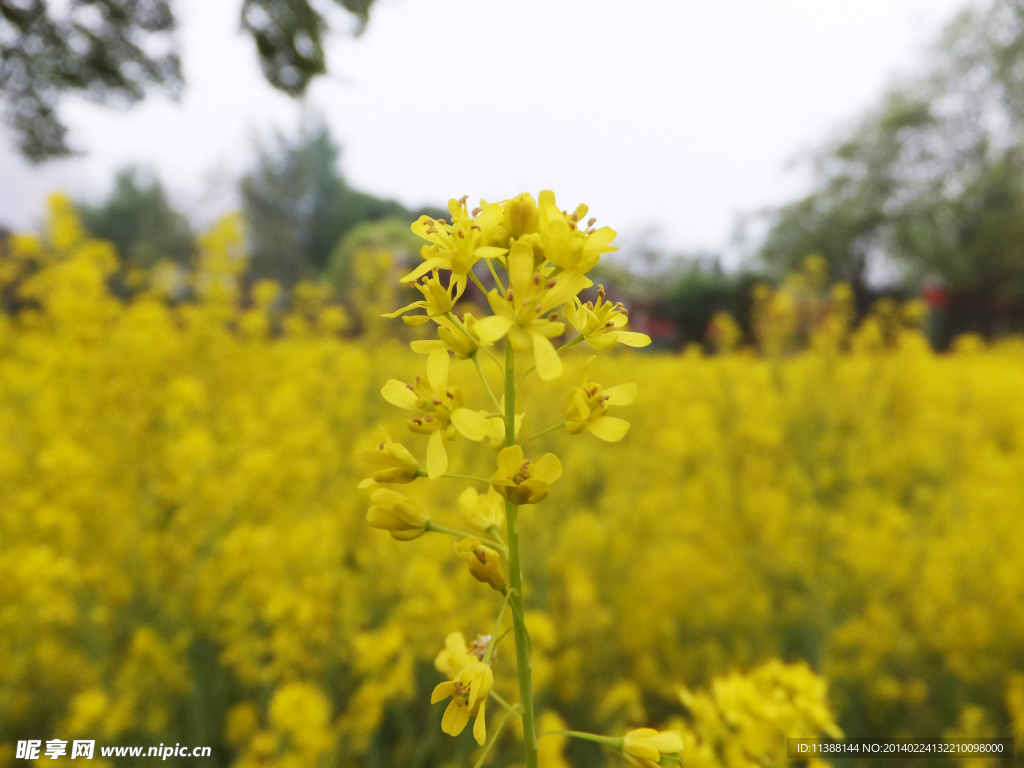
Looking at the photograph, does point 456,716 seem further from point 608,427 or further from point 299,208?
point 299,208

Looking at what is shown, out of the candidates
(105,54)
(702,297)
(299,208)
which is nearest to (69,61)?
(105,54)

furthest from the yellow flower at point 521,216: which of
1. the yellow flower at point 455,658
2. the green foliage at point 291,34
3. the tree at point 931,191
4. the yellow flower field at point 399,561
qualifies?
the tree at point 931,191

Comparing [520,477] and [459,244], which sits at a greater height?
[459,244]

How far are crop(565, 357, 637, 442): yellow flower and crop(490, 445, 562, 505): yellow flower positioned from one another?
7 cm

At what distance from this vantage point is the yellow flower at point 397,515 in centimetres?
62

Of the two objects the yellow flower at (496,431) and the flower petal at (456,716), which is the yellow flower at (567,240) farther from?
the flower petal at (456,716)

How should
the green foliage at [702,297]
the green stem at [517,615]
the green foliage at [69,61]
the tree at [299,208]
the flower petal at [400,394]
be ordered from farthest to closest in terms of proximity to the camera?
1. the green foliage at [702,297]
2. the tree at [299,208]
3. the green foliage at [69,61]
4. the flower petal at [400,394]
5. the green stem at [517,615]

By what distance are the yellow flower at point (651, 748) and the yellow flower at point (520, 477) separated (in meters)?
0.26

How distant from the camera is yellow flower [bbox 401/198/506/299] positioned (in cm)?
60

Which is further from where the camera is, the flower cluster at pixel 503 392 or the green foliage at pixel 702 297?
the green foliage at pixel 702 297

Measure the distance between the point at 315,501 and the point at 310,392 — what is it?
1.04 m

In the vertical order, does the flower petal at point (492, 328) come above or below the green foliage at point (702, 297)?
below

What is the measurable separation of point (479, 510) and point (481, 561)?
0.11m

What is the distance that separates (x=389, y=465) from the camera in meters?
0.62
